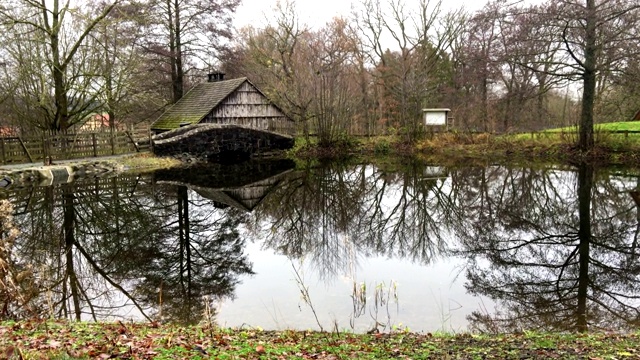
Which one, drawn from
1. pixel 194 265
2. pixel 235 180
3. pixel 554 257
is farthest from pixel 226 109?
pixel 554 257

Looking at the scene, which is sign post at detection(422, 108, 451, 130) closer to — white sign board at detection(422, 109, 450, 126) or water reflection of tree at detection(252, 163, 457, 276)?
white sign board at detection(422, 109, 450, 126)

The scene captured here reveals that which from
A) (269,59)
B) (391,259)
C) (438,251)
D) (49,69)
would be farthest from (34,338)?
(269,59)

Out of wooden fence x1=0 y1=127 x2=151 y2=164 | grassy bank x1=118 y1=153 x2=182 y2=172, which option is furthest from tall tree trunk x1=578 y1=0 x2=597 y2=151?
wooden fence x1=0 y1=127 x2=151 y2=164

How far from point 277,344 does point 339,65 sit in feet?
103

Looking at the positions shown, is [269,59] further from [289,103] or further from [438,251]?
[438,251]

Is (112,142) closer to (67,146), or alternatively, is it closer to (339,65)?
(67,146)

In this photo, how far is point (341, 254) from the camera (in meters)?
9.51

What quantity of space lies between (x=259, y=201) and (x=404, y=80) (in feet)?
62.7

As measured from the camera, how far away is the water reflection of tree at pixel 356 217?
9.81m

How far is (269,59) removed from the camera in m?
35.7

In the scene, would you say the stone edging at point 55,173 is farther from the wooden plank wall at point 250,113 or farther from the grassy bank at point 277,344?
the grassy bank at point 277,344

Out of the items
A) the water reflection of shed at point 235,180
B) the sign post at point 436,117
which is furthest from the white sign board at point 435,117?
the water reflection of shed at point 235,180

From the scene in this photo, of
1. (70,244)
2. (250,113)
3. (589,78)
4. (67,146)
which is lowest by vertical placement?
(70,244)

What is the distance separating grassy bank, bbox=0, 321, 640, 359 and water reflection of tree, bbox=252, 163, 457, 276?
3295mm
